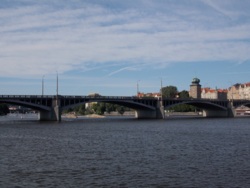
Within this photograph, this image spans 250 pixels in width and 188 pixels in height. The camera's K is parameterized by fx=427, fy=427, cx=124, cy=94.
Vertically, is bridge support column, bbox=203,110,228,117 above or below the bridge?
below

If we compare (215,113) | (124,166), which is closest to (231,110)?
(215,113)

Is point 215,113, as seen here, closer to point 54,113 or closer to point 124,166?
point 54,113

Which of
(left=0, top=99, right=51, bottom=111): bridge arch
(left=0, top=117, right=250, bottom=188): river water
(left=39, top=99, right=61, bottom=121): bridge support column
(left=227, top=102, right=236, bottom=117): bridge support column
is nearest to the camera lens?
(left=0, top=117, right=250, bottom=188): river water

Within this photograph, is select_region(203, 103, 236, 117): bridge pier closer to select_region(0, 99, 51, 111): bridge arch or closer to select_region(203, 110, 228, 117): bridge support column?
select_region(203, 110, 228, 117): bridge support column

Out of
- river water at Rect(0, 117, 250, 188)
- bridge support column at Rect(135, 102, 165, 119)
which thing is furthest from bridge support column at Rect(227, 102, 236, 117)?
river water at Rect(0, 117, 250, 188)

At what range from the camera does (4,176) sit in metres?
22.8

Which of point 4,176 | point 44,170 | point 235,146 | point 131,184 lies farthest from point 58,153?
point 235,146

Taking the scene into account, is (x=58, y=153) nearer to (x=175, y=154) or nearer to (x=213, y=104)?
(x=175, y=154)

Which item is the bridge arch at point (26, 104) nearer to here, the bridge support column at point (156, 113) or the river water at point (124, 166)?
the bridge support column at point (156, 113)

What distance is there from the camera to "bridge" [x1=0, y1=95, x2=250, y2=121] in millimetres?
90037

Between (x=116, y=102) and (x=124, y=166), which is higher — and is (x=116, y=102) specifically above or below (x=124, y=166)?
above

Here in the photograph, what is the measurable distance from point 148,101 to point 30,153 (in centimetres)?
8679

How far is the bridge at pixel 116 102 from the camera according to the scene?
90037 mm

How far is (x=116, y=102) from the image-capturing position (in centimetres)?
10662
